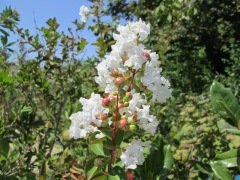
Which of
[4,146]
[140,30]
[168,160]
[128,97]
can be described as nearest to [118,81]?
[128,97]

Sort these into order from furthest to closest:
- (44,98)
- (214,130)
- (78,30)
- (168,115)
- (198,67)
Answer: (198,67) → (168,115) → (78,30) → (44,98) → (214,130)

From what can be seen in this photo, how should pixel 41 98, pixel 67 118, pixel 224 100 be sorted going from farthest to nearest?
1. pixel 41 98
2. pixel 67 118
3. pixel 224 100

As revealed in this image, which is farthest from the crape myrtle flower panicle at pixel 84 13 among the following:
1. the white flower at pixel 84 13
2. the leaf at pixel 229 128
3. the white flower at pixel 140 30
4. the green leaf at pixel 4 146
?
the leaf at pixel 229 128

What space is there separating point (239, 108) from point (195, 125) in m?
2.08

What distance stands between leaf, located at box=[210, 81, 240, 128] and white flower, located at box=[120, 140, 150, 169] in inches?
9.2

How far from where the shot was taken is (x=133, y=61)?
4.44 feet

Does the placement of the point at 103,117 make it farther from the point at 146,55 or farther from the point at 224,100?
the point at 224,100

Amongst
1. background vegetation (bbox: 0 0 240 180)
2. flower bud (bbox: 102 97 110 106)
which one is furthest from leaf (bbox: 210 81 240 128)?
flower bud (bbox: 102 97 110 106)

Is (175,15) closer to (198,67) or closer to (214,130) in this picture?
(214,130)

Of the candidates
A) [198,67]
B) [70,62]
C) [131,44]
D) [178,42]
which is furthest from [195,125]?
[178,42]

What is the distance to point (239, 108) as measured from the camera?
1.22 meters

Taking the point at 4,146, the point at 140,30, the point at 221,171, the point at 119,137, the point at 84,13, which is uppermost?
the point at 84,13

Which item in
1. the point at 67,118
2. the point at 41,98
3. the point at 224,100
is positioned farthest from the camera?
the point at 41,98

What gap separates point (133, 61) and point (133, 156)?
0.24 metres
